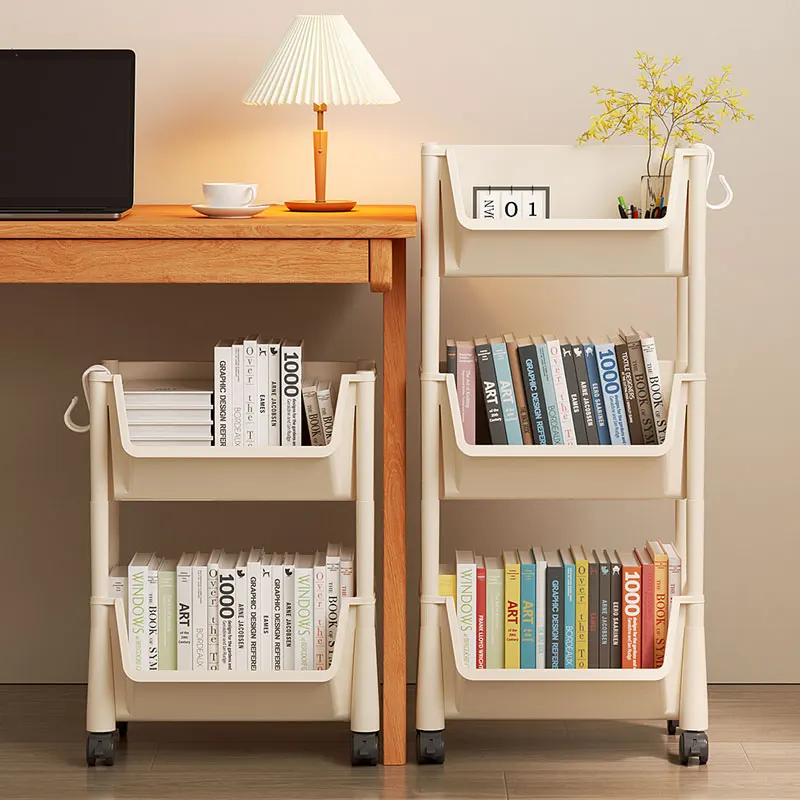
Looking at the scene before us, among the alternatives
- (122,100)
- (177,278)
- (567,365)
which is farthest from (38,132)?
(567,365)

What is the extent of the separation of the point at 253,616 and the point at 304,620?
3.4 inches

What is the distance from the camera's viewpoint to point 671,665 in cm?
204

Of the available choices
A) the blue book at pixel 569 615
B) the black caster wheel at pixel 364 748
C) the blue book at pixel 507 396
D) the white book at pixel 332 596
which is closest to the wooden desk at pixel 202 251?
the blue book at pixel 507 396

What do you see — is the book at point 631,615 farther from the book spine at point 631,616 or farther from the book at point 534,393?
the book at point 534,393

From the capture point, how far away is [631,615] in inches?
81.2

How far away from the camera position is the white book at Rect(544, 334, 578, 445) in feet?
6.60

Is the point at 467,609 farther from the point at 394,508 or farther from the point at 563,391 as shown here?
the point at 563,391

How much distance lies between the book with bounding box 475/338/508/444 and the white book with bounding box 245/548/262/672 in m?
0.46

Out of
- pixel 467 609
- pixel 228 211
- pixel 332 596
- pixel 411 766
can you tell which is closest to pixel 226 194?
pixel 228 211

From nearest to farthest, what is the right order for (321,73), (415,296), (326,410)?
(326,410), (321,73), (415,296)

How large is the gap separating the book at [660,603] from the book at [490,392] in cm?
35

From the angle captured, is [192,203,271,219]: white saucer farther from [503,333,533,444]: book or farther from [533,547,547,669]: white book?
[533,547,547,669]: white book

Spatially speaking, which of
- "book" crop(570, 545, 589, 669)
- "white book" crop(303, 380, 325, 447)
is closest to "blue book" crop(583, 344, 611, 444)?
"book" crop(570, 545, 589, 669)

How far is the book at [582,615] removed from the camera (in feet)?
6.79
